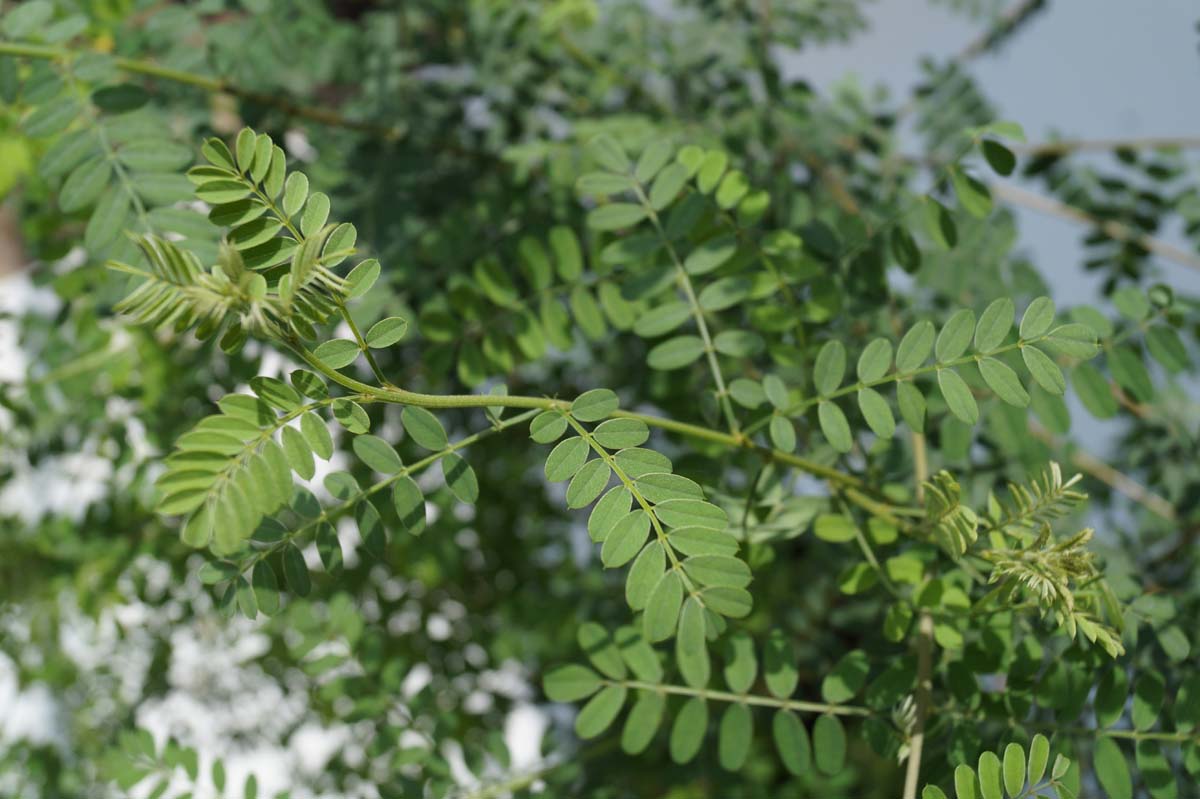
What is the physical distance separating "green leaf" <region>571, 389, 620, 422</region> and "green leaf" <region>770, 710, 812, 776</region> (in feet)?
0.91

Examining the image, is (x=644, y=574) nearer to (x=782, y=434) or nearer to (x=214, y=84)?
(x=782, y=434)

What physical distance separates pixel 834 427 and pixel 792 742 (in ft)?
0.72

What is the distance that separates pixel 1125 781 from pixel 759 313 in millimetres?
359

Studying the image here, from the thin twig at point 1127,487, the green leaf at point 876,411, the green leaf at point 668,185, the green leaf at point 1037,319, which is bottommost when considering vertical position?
the thin twig at point 1127,487

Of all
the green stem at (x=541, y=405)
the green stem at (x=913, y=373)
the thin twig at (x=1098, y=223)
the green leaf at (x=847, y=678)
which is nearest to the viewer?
the green stem at (x=541, y=405)

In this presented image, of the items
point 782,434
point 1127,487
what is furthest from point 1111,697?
point 1127,487

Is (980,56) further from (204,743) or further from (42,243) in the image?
(204,743)

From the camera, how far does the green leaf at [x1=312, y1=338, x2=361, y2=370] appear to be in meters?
0.45

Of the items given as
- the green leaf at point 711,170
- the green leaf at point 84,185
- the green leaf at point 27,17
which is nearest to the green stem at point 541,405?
the green leaf at point 711,170

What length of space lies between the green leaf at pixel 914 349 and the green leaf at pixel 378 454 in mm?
281

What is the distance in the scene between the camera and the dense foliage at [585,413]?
476 mm

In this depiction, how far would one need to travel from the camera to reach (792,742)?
2.07 feet

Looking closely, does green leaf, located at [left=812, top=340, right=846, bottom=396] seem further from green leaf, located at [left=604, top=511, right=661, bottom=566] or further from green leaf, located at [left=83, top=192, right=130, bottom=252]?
green leaf, located at [left=83, top=192, right=130, bottom=252]

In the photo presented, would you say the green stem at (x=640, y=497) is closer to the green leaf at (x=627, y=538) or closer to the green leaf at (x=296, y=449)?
the green leaf at (x=627, y=538)
